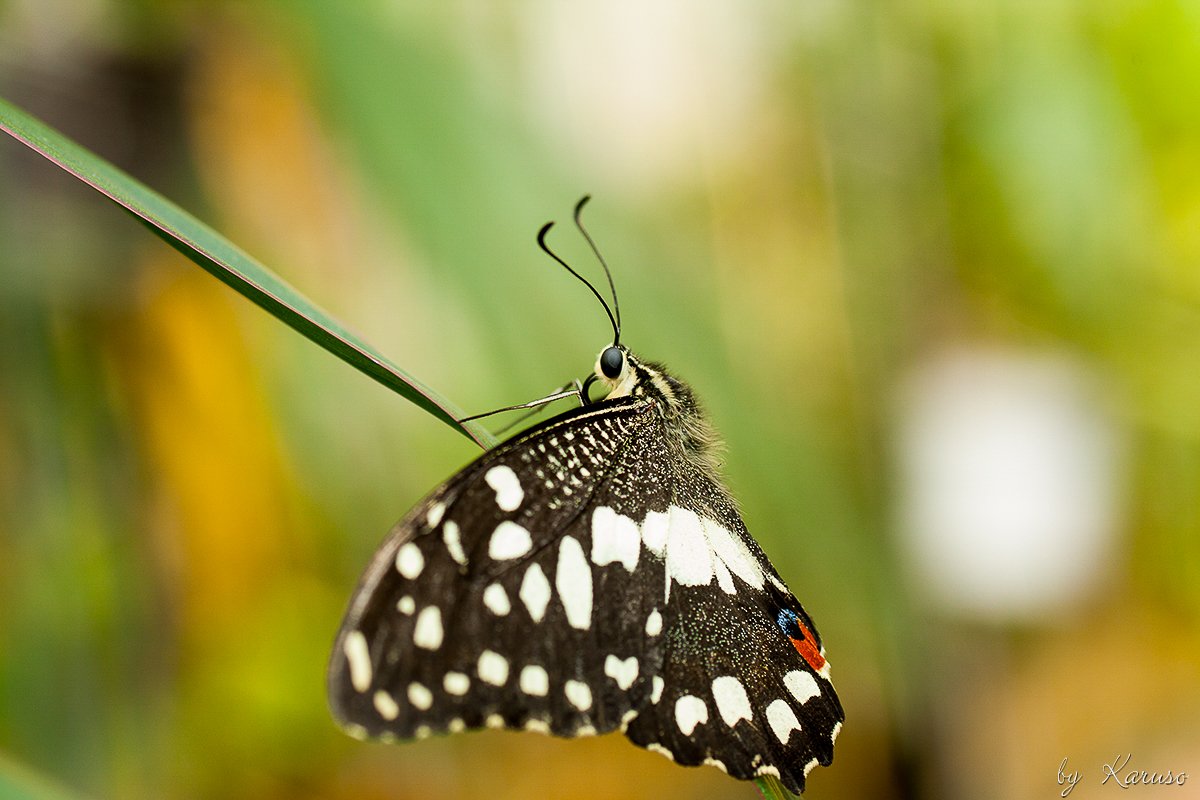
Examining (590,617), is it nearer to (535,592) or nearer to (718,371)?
(535,592)

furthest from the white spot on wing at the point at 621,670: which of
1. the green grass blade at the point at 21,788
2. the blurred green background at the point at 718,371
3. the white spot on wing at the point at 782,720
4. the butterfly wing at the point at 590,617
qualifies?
the blurred green background at the point at 718,371

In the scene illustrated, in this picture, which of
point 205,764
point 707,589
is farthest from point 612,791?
point 707,589

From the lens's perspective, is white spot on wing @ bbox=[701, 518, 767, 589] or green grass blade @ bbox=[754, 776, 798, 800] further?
white spot on wing @ bbox=[701, 518, 767, 589]

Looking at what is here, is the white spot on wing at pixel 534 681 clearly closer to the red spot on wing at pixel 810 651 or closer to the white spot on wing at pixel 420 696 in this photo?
the white spot on wing at pixel 420 696

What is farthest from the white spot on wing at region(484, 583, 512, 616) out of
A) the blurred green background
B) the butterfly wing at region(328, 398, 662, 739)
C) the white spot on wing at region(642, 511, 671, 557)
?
the blurred green background

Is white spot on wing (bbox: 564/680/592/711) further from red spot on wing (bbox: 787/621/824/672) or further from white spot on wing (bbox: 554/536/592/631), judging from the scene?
red spot on wing (bbox: 787/621/824/672)
